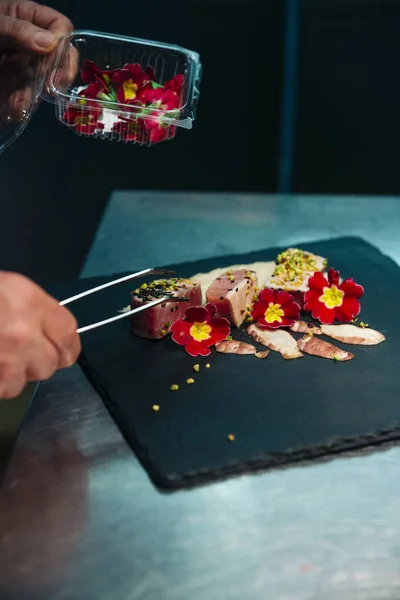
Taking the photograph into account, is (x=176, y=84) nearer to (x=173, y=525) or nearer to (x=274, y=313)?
(x=274, y=313)

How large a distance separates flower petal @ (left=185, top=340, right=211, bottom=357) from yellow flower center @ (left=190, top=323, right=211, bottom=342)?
0.05ft

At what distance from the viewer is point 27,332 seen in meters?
1.04

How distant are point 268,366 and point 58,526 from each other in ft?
1.84

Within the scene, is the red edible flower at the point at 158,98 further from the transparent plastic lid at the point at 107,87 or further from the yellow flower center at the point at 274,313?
the yellow flower center at the point at 274,313

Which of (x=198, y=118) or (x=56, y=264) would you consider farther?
(x=56, y=264)

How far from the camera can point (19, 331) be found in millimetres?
1036

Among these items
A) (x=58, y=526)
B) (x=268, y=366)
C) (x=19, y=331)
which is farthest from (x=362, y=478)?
(x=19, y=331)

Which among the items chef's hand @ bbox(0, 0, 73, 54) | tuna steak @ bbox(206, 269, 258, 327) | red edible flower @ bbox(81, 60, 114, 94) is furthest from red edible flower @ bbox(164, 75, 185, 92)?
tuna steak @ bbox(206, 269, 258, 327)

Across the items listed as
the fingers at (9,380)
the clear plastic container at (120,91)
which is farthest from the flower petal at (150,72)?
the fingers at (9,380)

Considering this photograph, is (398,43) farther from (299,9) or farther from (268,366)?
(268,366)

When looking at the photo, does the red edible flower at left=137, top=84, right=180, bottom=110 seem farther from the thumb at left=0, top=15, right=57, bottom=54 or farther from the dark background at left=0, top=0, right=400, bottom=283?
the dark background at left=0, top=0, right=400, bottom=283

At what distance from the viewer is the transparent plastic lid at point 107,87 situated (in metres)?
1.58

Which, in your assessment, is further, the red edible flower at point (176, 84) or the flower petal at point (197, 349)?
the red edible flower at point (176, 84)

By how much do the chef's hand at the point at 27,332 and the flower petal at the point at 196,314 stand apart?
0.42 metres
